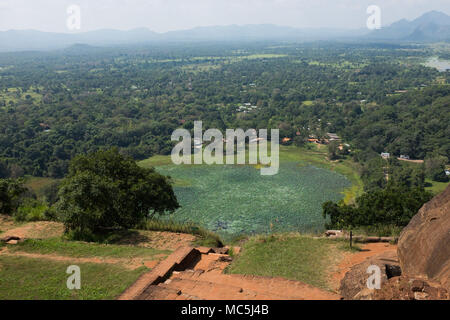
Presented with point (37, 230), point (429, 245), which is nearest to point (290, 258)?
point (429, 245)

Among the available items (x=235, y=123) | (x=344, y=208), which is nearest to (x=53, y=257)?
(x=344, y=208)

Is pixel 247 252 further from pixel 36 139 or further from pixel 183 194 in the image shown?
pixel 36 139

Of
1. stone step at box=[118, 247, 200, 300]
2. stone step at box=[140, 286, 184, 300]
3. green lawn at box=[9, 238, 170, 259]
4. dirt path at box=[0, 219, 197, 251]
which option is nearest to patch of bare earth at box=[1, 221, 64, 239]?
dirt path at box=[0, 219, 197, 251]

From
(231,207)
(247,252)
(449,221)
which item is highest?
(449,221)

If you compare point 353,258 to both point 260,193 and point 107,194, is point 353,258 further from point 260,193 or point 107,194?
point 260,193

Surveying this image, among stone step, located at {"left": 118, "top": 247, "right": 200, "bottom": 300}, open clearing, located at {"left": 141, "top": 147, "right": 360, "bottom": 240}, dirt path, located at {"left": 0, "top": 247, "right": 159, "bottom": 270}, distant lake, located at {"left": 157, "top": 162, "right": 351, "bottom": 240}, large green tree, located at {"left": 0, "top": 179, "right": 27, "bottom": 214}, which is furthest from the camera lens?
open clearing, located at {"left": 141, "top": 147, "right": 360, "bottom": 240}

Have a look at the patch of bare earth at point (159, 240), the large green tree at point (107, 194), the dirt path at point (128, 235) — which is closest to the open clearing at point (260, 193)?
the large green tree at point (107, 194)

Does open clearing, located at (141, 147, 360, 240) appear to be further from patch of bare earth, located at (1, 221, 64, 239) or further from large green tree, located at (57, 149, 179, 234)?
patch of bare earth, located at (1, 221, 64, 239)
